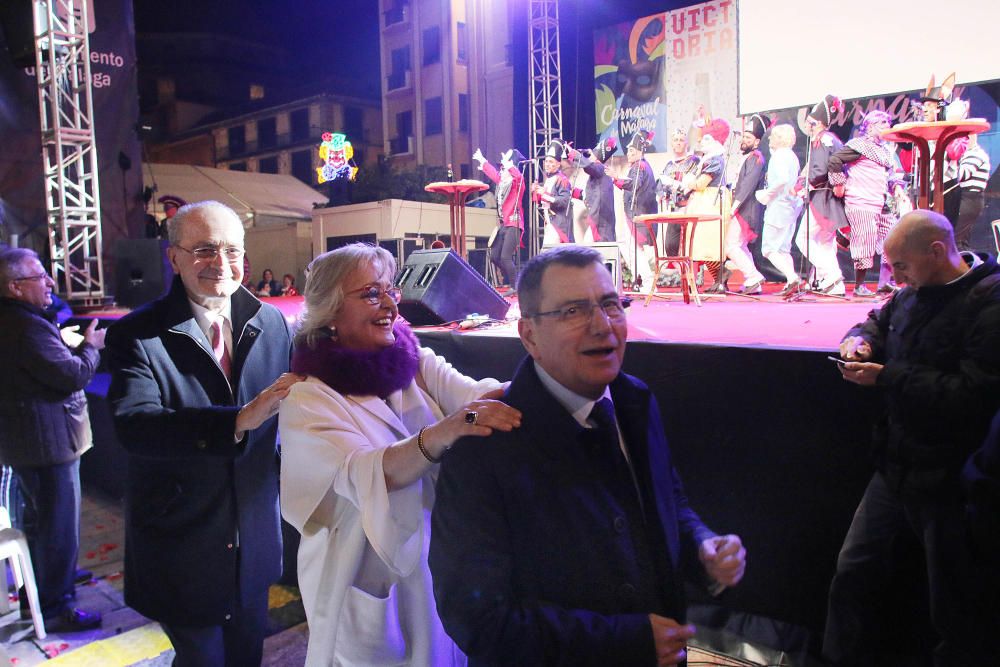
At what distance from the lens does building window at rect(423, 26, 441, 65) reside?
636 inches

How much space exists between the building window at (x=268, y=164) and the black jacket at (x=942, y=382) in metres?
25.2

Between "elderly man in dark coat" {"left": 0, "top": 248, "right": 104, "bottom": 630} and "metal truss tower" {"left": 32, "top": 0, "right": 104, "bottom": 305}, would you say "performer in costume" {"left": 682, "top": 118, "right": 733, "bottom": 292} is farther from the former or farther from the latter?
"elderly man in dark coat" {"left": 0, "top": 248, "right": 104, "bottom": 630}

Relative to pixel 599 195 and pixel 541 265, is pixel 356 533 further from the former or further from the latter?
pixel 599 195

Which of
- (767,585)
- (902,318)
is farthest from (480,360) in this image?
(902,318)

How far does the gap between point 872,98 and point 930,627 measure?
668cm

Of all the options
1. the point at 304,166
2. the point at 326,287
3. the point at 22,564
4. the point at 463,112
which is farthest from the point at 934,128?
the point at 304,166

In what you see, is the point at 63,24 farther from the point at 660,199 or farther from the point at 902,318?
the point at 902,318

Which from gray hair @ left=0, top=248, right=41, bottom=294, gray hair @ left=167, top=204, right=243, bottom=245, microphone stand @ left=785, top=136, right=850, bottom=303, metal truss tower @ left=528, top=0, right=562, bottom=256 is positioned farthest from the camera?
metal truss tower @ left=528, top=0, right=562, bottom=256

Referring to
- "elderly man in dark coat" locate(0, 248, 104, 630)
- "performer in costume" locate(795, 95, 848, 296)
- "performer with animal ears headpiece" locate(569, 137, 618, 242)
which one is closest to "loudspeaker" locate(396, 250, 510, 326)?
"elderly man in dark coat" locate(0, 248, 104, 630)

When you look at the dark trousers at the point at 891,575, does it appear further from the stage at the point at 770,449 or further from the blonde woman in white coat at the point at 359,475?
the blonde woman in white coat at the point at 359,475

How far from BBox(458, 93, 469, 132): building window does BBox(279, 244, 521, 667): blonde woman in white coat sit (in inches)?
617

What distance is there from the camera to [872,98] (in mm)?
7223

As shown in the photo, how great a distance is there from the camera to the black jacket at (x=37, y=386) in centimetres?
287

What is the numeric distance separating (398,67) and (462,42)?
281 cm
